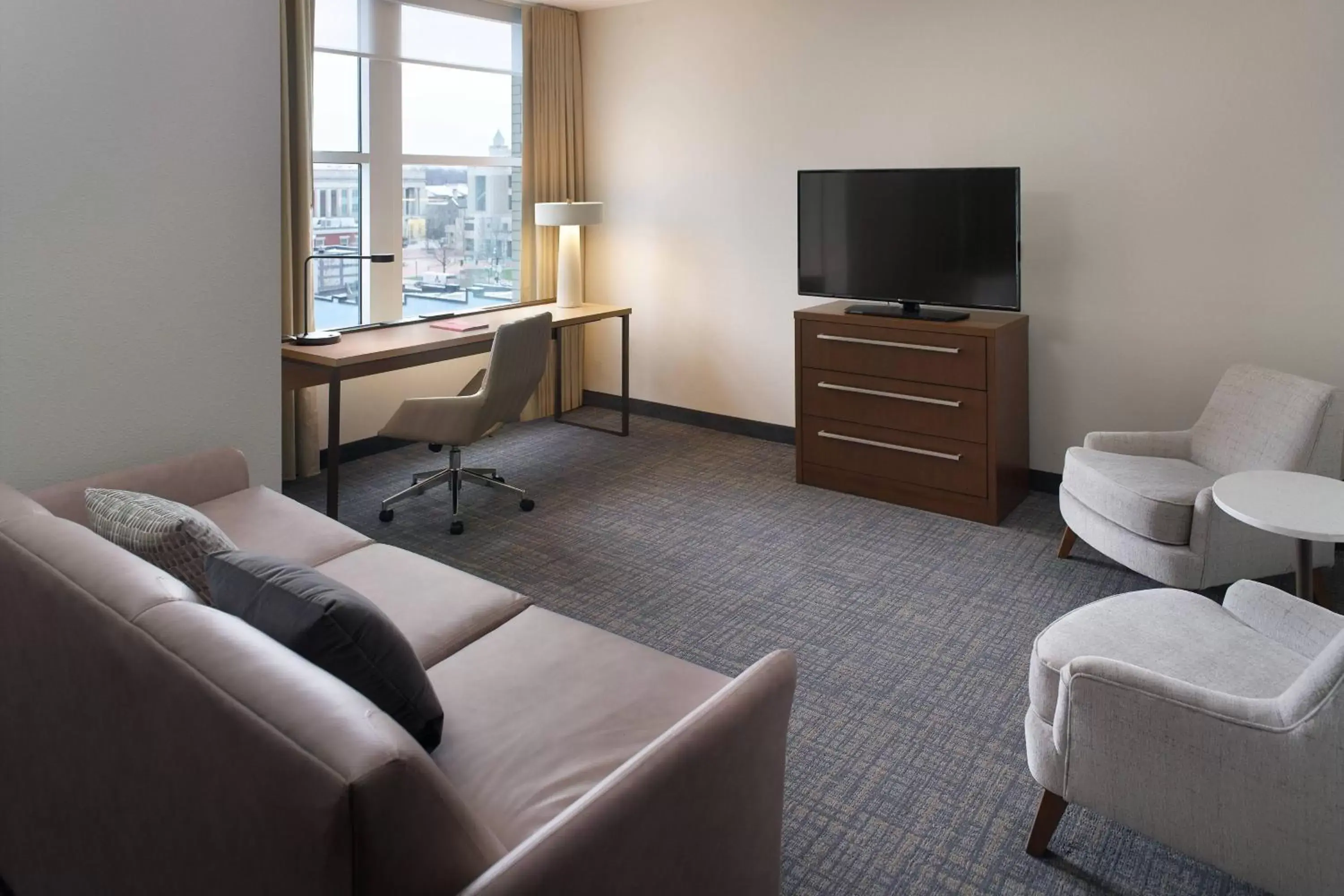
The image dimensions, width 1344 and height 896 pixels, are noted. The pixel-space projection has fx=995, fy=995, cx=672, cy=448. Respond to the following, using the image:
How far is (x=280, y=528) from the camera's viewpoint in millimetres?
2746

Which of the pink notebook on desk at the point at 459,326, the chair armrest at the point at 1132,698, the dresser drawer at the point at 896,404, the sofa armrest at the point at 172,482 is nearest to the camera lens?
the chair armrest at the point at 1132,698

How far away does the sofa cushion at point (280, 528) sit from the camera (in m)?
2.62

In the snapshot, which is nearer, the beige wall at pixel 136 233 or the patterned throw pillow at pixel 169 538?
the patterned throw pillow at pixel 169 538

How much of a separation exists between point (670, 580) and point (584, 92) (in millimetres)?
3600

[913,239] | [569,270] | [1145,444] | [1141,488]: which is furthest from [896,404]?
[569,270]

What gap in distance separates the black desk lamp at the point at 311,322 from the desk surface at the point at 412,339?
0.13ft

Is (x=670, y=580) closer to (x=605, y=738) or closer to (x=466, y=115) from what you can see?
(x=605, y=738)

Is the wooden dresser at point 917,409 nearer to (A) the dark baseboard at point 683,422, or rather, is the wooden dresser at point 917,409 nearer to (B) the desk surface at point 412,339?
(A) the dark baseboard at point 683,422

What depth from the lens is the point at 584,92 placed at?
239 inches

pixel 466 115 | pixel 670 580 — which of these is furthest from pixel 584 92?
pixel 670 580

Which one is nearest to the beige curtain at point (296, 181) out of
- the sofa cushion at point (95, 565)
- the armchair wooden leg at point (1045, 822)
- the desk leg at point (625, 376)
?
the desk leg at point (625, 376)

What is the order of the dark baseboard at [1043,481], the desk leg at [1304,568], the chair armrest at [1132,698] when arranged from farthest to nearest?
the dark baseboard at [1043,481], the desk leg at [1304,568], the chair armrest at [1132,698]

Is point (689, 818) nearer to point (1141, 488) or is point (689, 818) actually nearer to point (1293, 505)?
point (1293, 505)

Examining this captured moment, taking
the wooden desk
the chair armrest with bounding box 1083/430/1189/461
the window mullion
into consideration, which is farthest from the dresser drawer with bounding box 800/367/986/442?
the window mullion
